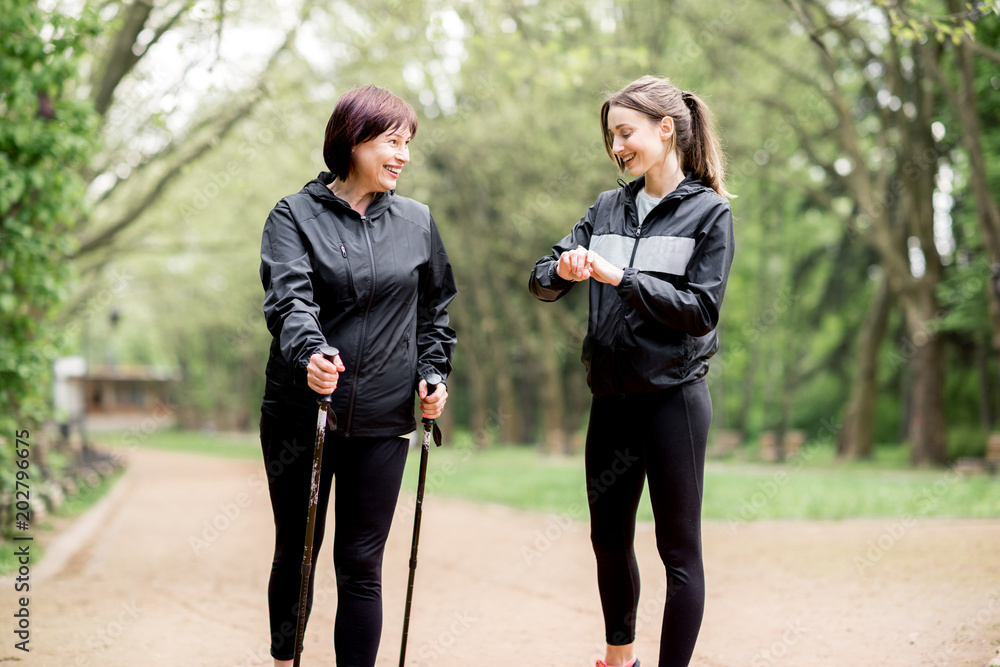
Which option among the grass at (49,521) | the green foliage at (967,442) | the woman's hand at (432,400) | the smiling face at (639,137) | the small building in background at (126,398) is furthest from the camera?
the small building in background at (126,398)

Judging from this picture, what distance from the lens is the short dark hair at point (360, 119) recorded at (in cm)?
299

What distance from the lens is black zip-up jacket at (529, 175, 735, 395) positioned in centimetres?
293

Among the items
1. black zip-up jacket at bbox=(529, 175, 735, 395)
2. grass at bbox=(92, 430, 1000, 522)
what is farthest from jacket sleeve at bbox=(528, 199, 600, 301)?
grass at bbox=(92, 430, 1000, 522)

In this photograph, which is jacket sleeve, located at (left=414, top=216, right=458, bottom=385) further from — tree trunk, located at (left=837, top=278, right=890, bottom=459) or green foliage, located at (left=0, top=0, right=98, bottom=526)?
tree trunk, located at (left=837, top=278, right=890, bottom=459)

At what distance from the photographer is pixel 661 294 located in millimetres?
2893

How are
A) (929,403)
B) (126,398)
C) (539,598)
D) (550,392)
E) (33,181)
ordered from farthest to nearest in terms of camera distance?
(126,398) → (550,392) → (929,403) → (33,181) → (539,598)

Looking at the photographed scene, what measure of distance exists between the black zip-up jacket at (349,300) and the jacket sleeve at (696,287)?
68 cm

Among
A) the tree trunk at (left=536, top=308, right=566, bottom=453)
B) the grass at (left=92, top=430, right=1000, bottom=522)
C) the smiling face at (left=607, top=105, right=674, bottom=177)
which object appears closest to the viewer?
the smiling face at (left=607, top=105, right=674, bottom=177)

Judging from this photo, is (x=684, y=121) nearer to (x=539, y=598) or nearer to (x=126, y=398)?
(x=539, y=598)

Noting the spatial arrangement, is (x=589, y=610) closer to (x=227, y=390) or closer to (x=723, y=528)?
(x=723, y=528)

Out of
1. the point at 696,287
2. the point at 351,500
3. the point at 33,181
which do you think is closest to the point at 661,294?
the point at 696,287

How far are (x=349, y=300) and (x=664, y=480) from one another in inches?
45.4

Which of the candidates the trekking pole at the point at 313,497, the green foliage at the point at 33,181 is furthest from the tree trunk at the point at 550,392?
the trekking pole at the point at 313,497

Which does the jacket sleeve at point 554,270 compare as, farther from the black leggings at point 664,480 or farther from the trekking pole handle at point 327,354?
the trekking pole handle at point 327,354
